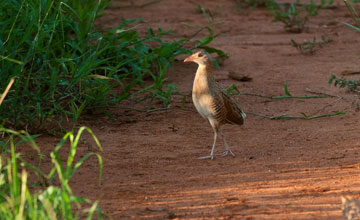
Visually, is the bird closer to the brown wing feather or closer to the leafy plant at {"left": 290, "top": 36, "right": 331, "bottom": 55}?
the brown wing feather

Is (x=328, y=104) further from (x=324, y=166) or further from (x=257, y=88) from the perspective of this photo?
(x=324, y=166)

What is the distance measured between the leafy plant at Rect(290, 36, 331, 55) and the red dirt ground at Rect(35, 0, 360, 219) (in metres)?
0.11

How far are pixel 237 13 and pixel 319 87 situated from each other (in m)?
4.27

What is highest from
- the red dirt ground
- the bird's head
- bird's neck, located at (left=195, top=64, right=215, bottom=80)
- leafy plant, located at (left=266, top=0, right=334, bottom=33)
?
the bird's head

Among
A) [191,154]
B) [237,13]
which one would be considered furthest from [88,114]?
[237,13]

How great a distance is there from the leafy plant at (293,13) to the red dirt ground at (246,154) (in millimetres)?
1200

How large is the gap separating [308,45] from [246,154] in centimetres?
410

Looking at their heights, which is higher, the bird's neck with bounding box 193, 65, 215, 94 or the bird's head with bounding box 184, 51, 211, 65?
the bird's head with bounding box 184, 51, 211, 65

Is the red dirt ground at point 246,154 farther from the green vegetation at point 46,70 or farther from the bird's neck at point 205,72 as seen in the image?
the bird's neck at point 205,72

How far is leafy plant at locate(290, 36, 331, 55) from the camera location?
8.28 meters

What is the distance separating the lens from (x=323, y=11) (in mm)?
10852

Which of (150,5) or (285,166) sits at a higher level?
(285,166)

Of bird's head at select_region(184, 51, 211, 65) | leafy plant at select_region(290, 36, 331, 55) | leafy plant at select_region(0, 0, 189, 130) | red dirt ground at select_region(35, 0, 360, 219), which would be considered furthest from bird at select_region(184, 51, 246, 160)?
leafy plant at select_region(290, 36, 331, 55)

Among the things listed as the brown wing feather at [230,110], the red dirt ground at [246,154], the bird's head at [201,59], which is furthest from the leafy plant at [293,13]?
the bird's head at [201,59]
